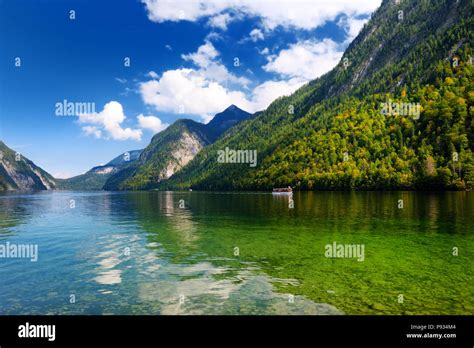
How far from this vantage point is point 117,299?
23469mm
